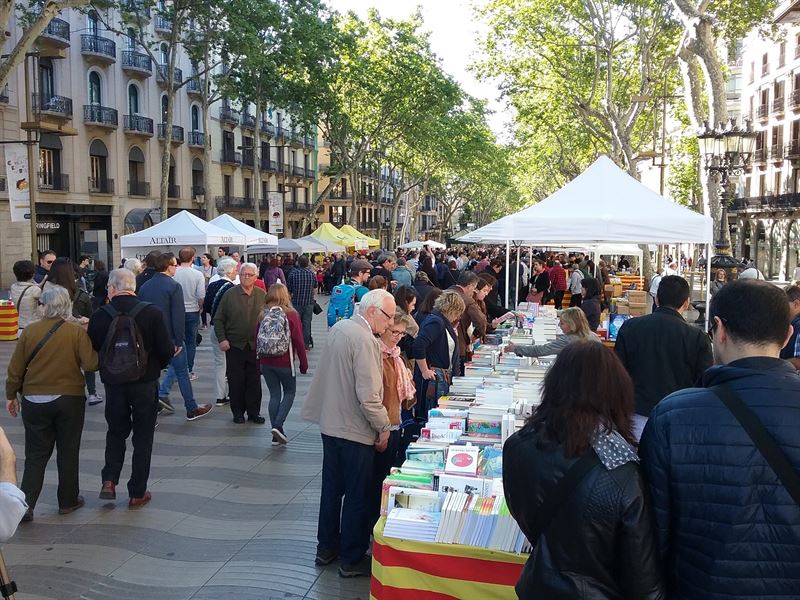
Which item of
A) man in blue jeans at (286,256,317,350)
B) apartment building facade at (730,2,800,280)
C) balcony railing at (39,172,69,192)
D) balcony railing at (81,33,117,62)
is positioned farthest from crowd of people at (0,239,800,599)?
apartment building facade at (730,2,800,280)

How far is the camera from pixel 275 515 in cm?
553

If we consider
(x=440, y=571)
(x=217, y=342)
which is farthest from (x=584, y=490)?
(x=217, y=342)

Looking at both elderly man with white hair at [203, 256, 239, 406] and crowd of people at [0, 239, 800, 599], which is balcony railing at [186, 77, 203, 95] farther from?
elderly man with white hair at [203, 256, 239, 406]

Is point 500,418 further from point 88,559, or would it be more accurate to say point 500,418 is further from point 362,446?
point 88,559

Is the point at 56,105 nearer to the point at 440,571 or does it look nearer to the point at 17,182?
the point at 17,182

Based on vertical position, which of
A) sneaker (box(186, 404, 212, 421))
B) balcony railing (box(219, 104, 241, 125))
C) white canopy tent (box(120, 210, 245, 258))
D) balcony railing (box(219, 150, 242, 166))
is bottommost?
sneaker (box(186, 404, 212, 421))

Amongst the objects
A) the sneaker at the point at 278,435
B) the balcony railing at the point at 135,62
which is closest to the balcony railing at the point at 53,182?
the balcony railing at the point at 135,62

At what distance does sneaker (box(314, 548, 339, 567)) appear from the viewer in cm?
465

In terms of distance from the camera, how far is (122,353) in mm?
5492

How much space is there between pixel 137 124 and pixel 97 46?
3999mm

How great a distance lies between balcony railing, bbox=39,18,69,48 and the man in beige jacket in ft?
95.7

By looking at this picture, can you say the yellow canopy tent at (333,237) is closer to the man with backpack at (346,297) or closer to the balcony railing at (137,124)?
the balcony railing at (137,124)

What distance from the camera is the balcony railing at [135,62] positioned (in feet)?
111

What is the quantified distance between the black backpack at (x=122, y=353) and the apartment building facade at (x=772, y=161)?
44.6m
